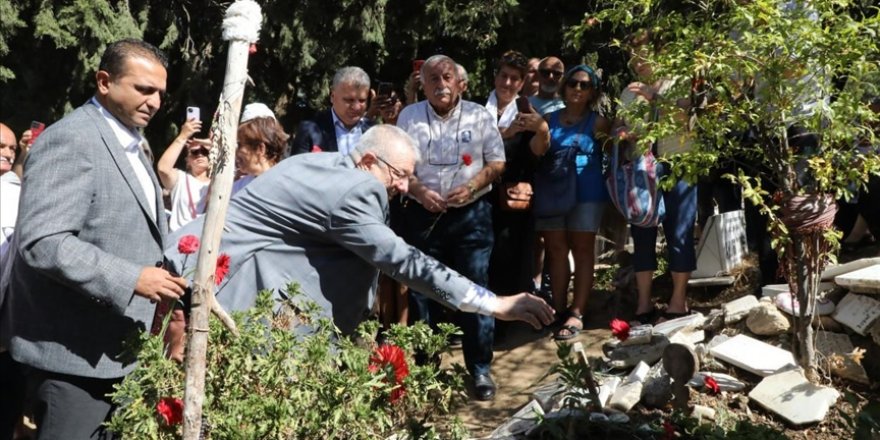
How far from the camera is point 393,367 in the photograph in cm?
322

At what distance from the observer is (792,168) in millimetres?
5109

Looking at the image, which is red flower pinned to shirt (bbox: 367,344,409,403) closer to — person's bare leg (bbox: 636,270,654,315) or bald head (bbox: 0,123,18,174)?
bald head (bbox: 0,123,18,174)

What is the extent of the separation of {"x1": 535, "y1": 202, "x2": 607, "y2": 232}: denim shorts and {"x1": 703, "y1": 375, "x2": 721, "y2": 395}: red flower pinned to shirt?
174cm

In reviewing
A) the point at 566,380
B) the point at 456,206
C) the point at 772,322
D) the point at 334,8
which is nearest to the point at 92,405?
the point at 566,380

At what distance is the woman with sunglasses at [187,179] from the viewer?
6.14 m

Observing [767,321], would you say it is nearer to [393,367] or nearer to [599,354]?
[599,354]

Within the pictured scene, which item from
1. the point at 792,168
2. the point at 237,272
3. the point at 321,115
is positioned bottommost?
the point at 237,272

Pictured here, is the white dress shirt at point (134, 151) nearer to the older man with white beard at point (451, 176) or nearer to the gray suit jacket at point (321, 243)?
the gray suit jacket at point (321, 243)

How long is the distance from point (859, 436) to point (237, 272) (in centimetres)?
222

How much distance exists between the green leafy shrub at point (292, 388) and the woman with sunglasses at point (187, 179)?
282 centimetres

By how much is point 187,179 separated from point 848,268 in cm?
387

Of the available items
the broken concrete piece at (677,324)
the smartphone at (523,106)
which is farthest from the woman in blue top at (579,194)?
the broken concrete piece at (677,324)

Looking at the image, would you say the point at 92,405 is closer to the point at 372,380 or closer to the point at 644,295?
the point at 372,380

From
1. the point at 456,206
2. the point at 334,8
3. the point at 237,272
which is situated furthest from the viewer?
the point at 334,8
